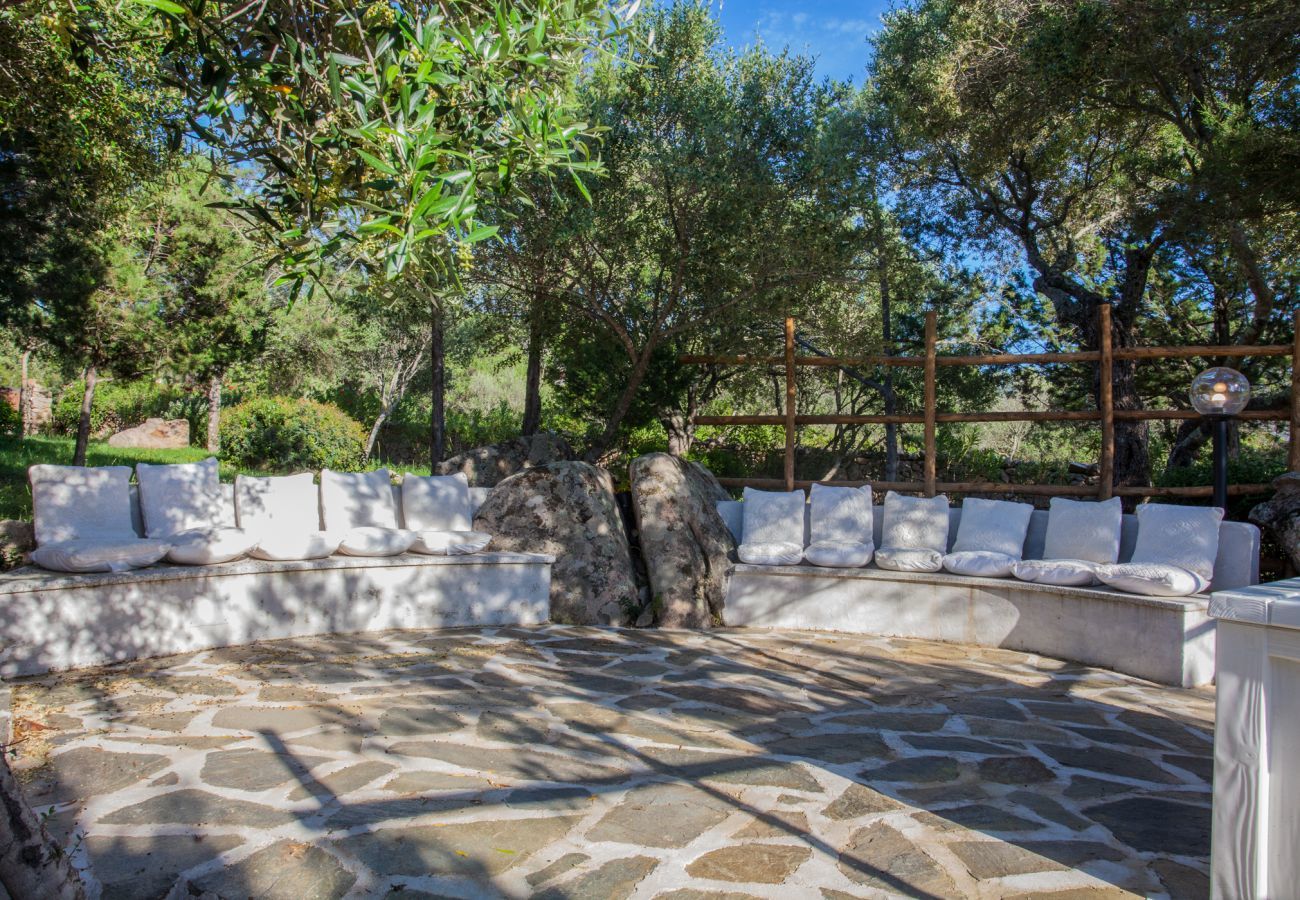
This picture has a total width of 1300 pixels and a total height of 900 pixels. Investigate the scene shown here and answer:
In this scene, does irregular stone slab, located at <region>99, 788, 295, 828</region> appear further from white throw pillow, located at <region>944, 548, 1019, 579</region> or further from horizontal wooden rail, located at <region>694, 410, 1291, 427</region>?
horizontal wooden rail, located at <region>694, 410, 1291, 427</region>

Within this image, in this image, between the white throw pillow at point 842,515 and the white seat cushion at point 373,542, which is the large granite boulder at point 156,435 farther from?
the white throw pillow at point 842,515

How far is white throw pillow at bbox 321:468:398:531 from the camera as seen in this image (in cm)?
673

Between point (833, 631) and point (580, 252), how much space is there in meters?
4.82

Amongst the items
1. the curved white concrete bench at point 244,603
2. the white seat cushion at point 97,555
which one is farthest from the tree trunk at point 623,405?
the white seat cushion at point 97,555

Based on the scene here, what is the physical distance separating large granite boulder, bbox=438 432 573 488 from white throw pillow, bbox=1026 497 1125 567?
5.33 metres

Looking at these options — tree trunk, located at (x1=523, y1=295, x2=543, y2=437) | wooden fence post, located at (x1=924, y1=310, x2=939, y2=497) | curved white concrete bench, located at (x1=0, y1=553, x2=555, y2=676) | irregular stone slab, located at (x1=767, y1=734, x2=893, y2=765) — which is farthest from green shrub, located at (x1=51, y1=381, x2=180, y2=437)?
irregular stone slab, located at (x1=767, y1=734, x2=893, y2=765)

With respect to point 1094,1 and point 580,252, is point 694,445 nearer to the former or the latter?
point 580,252

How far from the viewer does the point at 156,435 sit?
18.1m

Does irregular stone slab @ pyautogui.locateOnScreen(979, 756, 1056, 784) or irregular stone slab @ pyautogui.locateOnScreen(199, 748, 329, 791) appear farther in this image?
irregular stone slab @ pyautogui.locateOnScreen(979, 756, 1056, 784)

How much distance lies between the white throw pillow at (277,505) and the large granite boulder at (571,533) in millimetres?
1378

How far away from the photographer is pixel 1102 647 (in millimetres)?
5957

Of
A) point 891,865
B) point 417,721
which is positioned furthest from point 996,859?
point 417,721

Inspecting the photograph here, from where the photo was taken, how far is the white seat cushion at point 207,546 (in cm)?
561

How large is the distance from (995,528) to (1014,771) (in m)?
3.29
